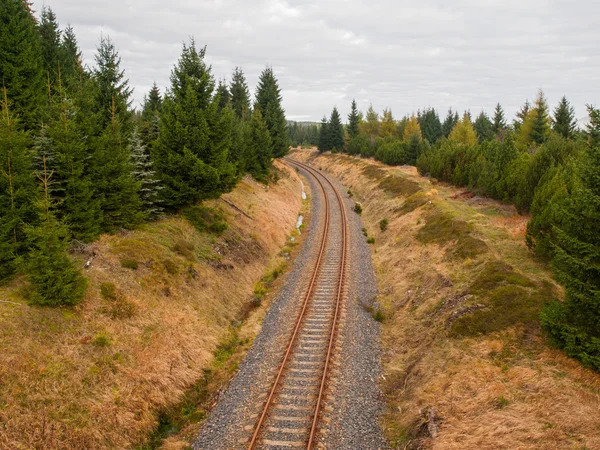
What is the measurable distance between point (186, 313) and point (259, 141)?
31089mm

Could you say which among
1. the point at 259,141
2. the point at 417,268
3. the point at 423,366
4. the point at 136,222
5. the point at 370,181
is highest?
the point at 259,141

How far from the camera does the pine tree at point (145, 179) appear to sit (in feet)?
68.7

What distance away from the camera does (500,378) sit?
11398 mm

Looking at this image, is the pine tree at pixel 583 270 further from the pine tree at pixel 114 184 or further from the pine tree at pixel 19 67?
the pine tree at pixel 19 67

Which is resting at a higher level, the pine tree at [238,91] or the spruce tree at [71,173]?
the pine tree at [238,91]

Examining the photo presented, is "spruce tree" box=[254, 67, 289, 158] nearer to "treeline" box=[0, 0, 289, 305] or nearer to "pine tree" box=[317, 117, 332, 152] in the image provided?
"treeline" box=[0, 0, 289, 305]

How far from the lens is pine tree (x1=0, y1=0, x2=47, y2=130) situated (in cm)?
2303

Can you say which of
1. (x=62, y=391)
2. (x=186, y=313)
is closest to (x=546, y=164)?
(x=186, y=313)

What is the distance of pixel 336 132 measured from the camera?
9456cm

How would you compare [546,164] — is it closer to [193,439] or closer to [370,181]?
[193,439]

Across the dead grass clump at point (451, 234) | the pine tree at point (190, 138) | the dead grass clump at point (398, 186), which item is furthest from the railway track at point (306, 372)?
the dead grass clump at point (398, 186)

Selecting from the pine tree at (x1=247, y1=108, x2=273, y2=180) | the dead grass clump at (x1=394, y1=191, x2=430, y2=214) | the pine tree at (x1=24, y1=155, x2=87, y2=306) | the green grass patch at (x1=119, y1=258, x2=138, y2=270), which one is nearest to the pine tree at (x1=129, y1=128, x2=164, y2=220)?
the green grass patch at (x1=119, y1=258, x2=138, y2=270)

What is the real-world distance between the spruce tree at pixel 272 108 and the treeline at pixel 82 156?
83.1ft

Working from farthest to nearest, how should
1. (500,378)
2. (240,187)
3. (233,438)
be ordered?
(240,187) → (500,378) → (233,438)
